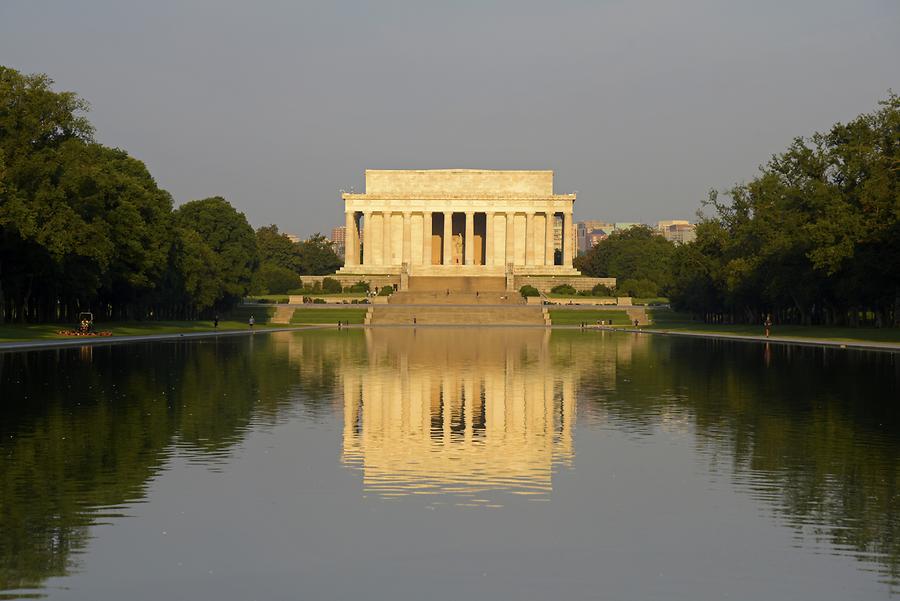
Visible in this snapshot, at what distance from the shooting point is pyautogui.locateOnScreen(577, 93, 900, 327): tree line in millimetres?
72500

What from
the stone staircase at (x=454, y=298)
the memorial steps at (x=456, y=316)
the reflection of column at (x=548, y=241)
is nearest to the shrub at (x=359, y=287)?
the stone staircase at (x=454, y=298)

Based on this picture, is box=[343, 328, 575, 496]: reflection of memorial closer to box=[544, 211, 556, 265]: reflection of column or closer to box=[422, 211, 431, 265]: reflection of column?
box=[422, 211, 431, 265]: reflection of column

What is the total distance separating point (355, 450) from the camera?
20828 millimetres

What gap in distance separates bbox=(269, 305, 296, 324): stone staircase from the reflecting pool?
75973mm

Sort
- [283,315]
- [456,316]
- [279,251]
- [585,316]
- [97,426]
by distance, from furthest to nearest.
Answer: [279,251] < [283,315] < [585,316] < [456,316] < [97,426]

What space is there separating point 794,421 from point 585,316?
284 feet

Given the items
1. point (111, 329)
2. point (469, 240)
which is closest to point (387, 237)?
point (469, 240)

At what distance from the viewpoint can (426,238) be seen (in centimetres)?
16288

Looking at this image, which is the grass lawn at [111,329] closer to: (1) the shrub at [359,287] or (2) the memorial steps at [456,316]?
(2) the memorial steps at [456,316]

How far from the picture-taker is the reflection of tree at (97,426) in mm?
14031

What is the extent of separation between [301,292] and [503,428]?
114 meters

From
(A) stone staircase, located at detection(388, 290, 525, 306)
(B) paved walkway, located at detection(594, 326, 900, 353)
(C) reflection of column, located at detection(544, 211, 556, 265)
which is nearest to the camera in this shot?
(B) paved walkway, located at detection(594, 326, 900, 353)

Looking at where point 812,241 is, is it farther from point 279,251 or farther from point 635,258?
point 279,251

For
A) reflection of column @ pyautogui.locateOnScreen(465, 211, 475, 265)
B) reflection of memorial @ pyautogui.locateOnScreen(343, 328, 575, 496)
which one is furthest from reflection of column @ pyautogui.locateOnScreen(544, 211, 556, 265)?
reflection of memorial @ pyautogui.locateOnScreen(343, 328, 575, 496)
